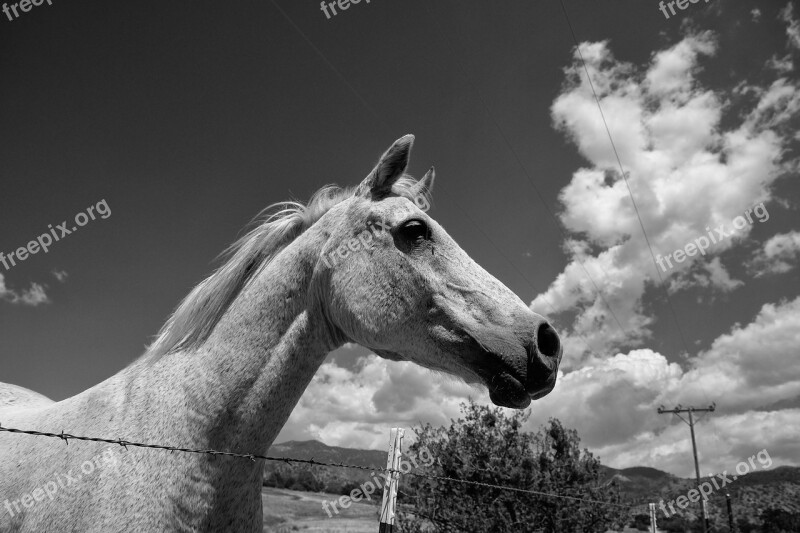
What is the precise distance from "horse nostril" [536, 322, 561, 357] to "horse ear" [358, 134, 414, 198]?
1.23 meters

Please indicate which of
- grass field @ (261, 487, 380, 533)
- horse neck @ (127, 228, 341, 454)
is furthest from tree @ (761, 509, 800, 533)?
horse neck @ (127, 228, 341, 454)

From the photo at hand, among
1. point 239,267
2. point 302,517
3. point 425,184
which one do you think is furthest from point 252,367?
point 302,517

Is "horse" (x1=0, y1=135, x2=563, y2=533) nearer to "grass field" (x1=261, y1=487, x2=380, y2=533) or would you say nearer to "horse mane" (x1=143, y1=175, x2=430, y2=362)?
"horse mane" (x1=143, y1=175, x2=430, y2=362)

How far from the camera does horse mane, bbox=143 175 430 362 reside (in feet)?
8.62

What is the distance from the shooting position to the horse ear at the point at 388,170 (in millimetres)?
2752

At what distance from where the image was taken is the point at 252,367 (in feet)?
7.61

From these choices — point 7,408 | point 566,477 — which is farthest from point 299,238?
point 566,477

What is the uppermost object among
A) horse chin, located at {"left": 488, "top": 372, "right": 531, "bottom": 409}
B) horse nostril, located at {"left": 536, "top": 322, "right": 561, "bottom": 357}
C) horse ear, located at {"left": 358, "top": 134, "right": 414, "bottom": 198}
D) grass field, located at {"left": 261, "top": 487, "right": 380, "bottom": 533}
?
horse ear, located at {"left": 358, "top": 134, "right": 414, "bottom": 198}

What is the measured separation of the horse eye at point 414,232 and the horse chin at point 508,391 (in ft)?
2.75

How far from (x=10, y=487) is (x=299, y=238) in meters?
1.91

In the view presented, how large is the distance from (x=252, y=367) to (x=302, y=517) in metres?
44.3

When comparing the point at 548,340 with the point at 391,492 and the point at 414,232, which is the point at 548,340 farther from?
the point at 391,492

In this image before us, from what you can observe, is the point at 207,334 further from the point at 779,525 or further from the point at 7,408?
the point at 779,525

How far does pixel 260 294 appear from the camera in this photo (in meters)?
2.58
